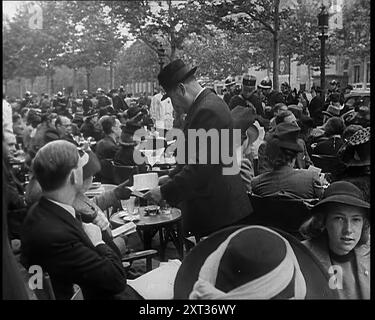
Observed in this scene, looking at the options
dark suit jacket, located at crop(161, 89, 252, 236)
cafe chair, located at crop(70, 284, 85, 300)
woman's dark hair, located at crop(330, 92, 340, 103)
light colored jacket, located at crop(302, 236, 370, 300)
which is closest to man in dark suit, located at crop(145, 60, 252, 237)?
dark suit jacket, located at crop(161, 89, 252, 236)

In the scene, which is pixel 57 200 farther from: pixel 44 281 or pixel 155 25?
pixel 155 25

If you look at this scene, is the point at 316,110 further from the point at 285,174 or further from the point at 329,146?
the point at 329,146

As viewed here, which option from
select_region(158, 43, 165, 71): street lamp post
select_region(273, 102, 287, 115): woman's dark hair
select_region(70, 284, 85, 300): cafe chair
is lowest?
select_region(70, 284, 85, 300): cafe chair

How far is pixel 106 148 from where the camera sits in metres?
2.36

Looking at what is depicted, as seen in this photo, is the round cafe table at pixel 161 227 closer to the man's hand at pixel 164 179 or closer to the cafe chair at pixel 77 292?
the man's hand at pixel 164 179

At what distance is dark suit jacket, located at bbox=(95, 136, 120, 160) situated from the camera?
2.21m

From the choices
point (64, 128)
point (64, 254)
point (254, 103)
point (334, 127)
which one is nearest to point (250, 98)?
point (254, 103)

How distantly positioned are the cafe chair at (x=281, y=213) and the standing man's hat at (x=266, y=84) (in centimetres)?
51

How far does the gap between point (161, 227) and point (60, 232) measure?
129 centimetres

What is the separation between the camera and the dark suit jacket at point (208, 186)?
2.19m

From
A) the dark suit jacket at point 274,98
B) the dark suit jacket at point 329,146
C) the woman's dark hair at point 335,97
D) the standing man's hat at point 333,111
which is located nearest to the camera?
the dark suit jacket at point 274,98

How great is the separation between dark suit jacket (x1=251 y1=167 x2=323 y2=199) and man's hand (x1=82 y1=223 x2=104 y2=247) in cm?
91

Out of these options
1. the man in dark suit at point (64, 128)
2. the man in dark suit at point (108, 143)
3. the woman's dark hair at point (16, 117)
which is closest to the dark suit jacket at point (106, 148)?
the man in dark suit at point (108, 143)

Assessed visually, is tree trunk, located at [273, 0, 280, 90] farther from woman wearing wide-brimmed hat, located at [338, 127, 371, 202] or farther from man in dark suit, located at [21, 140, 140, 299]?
man in dark suit, located at [21, 140, 140, 299]
